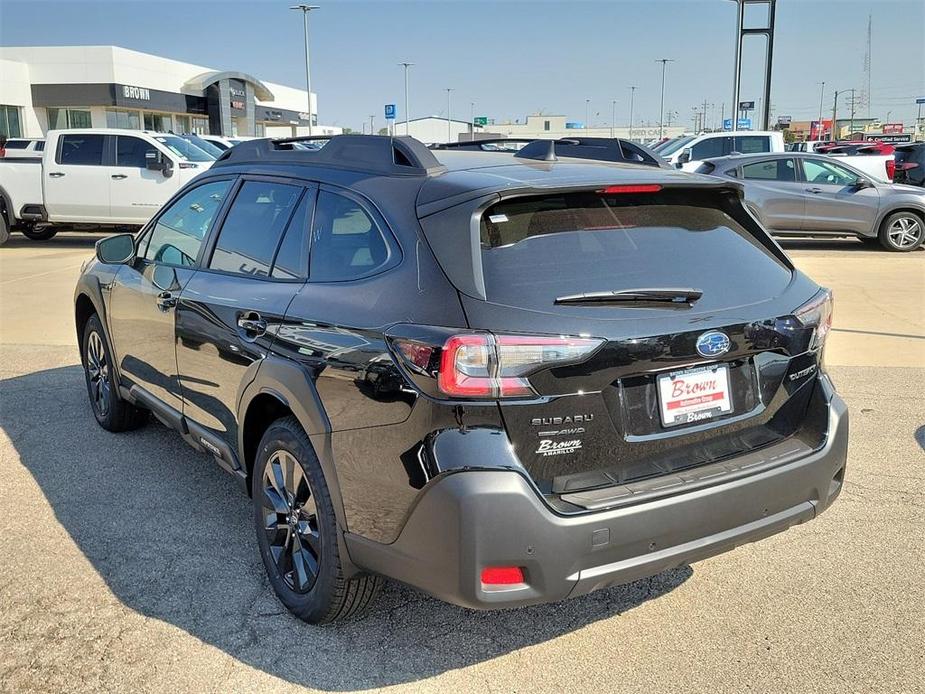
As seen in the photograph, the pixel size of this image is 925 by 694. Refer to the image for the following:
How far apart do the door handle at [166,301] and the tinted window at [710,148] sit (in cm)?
1640

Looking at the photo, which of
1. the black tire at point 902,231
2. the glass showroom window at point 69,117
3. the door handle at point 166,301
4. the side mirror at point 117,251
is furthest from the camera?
the glass showroom window at point 69,117

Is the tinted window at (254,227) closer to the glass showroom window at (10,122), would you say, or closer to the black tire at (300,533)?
the black tire at (300,533)

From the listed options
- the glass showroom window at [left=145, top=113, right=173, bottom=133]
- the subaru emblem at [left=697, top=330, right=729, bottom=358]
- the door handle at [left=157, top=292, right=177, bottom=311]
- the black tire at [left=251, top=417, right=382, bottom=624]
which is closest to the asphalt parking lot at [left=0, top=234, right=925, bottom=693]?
the black tire at [left=251, top=417, right=382, bottom=624]

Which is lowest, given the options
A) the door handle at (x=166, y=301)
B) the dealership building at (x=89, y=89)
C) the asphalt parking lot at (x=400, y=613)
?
the asphalt parking lot at (x=400, y=613)

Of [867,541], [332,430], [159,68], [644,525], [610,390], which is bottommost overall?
[867,541]

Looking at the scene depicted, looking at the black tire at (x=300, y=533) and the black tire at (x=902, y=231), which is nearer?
the black tire at (x=300, y=533)

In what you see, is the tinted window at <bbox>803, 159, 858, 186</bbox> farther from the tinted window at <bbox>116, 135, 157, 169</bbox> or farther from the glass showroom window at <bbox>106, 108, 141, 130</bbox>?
the glass showroom window at <bbox>106, 108, 141, 130</bbox>

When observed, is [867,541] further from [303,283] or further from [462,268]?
[303,283]

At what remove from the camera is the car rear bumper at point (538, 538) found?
2.53m

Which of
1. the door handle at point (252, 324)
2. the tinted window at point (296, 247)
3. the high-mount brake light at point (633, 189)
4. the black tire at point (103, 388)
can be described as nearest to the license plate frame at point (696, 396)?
the high-mount brake light at point (633, 189)

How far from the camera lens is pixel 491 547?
254 cm

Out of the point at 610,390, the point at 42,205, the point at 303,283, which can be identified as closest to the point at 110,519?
the point at 303,283

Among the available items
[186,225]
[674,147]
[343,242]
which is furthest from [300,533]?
[674,147]

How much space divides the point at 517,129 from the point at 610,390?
120 metres
